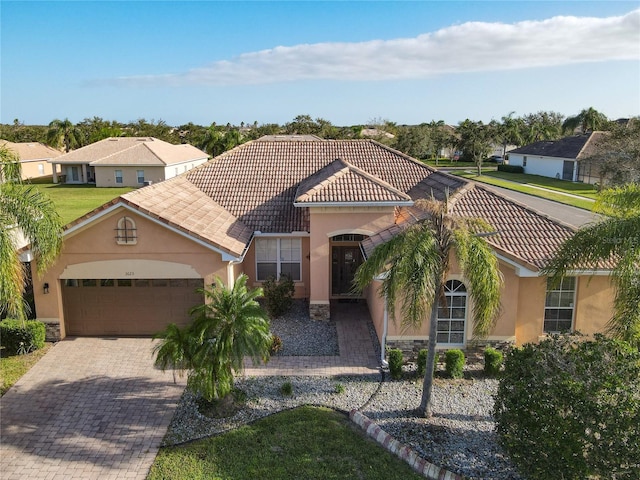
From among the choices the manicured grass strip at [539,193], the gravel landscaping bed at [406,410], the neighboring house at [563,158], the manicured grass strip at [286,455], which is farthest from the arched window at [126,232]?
the neighboring house at [563,158]

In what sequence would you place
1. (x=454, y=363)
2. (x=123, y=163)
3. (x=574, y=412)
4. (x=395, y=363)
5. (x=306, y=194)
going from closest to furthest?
(x=574, y=412) → (x=395, y=363) → (x=454, y=363) → (x=306, y=194) → (x=123, y=163)

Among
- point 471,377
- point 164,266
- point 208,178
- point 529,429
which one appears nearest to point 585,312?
point 471,377

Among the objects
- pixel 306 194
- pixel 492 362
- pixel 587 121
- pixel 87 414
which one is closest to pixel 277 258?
pixel 306 194

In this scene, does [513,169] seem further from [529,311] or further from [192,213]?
[192,213]

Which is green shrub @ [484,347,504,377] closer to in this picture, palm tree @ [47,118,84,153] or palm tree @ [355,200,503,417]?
palm tree @ [355,200,503,417]

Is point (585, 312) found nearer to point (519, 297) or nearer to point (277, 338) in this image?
point (519, 297)

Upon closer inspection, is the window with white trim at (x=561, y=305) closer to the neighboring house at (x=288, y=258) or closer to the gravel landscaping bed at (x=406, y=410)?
the neighboring house at (x=288, y=258)
